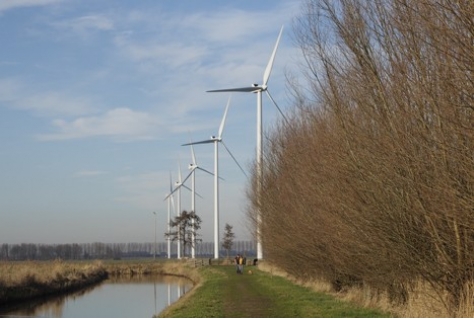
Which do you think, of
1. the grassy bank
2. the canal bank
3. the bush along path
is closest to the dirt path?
the bush along path

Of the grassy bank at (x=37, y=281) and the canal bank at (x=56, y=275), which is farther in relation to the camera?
the canal bank at (x=56, y=275)

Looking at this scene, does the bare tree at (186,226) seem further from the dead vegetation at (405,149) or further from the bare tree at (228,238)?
the dead vegetation at (405,149)

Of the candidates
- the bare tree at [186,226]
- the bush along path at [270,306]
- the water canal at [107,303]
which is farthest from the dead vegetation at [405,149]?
the bare tree at [186,226]

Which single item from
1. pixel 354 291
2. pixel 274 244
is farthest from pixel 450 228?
pixel 274 244

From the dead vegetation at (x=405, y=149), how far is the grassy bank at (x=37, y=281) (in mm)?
22810

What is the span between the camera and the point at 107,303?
37594 mm

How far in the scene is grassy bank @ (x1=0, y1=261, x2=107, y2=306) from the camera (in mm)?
36031

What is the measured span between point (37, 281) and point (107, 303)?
655 cm

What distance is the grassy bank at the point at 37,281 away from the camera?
36031 millimetres

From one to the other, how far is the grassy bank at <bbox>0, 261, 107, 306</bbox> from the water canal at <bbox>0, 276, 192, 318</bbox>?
868mm

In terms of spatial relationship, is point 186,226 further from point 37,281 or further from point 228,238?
point 37,281

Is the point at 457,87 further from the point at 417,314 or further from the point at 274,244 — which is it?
the point at 274,244

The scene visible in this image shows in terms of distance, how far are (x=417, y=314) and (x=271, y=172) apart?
805 inches

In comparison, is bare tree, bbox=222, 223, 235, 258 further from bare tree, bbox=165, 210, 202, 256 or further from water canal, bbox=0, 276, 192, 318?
water canal, bbox=0, 276, 192, 318
